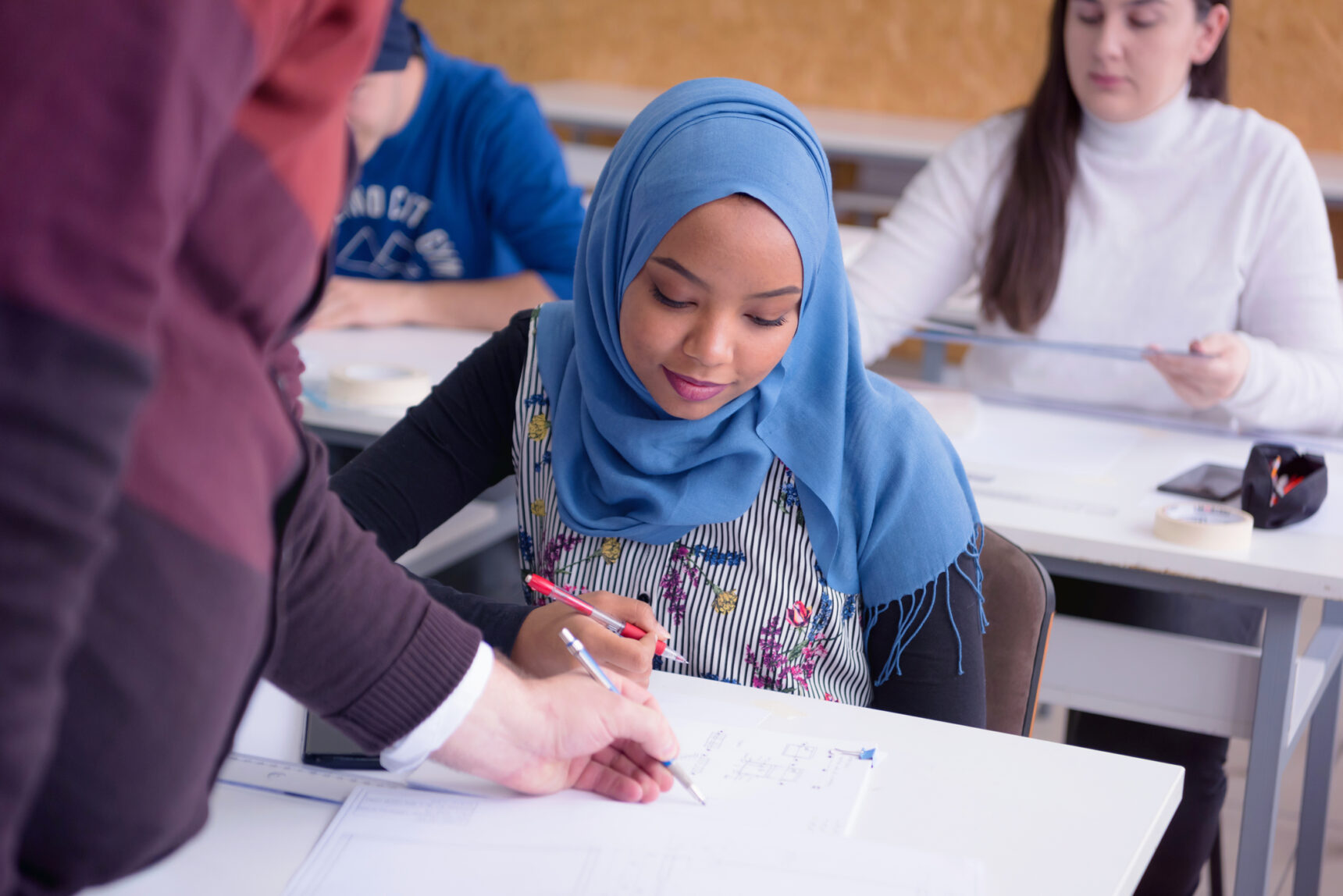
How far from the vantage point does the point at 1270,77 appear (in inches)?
188

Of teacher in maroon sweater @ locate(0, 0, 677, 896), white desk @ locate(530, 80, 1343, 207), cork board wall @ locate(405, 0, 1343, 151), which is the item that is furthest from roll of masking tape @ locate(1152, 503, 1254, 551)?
cork board wall @ locate(405, 0, 1343, 151)

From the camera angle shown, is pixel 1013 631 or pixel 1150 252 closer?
pixel 1013 631

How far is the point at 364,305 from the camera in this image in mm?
2441

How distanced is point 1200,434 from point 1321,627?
443 millimetres

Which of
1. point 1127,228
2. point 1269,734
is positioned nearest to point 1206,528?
point 1269,734

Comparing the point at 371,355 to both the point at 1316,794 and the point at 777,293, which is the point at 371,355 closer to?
the point at 777,293

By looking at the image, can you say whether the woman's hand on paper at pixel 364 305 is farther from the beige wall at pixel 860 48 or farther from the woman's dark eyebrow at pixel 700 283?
the beige wall at pixel 860 48

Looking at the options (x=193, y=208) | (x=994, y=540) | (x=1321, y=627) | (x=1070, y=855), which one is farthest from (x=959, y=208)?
(x=193, y=208)

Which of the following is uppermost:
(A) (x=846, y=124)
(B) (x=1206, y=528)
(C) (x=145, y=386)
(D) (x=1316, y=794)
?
(A) (x=846, y=124)

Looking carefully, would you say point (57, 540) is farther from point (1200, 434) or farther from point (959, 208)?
point (959, 208)

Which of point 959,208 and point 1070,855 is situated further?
point 959,208

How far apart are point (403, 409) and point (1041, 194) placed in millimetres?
1155

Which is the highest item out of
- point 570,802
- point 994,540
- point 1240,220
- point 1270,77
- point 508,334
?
point 1270,77

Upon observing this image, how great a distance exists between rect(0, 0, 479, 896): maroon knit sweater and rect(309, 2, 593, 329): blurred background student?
1.89m
